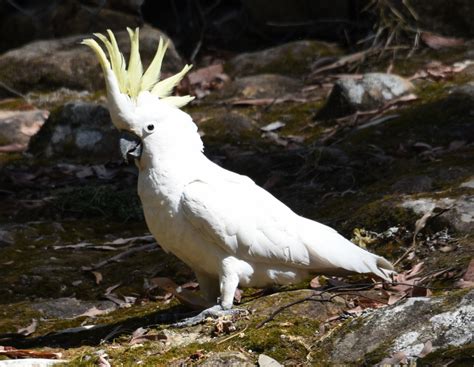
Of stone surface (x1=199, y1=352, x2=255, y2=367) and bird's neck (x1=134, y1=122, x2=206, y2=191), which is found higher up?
bird's neck (x1=134, y1=122, x2=206, y2=191)

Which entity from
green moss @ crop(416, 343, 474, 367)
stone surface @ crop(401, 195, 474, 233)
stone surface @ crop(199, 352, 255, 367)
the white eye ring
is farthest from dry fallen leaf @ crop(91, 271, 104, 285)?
green moss @ crop(416, 343, 474, 367)

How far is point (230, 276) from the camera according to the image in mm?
4523

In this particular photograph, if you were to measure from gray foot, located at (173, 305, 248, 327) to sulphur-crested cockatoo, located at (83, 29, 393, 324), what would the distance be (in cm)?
4

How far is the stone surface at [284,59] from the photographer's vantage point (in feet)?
32.5

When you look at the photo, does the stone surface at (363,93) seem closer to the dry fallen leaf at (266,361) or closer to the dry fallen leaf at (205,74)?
the dry fallen leaf at (205,74)

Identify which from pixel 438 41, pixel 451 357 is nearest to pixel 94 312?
pixel 451 357

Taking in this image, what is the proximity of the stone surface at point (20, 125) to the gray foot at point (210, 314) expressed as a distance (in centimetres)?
463

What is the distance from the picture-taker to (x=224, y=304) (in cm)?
452

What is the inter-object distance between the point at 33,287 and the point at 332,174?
2285 millimetres

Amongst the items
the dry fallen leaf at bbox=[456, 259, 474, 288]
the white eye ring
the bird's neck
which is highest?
the white eye ring

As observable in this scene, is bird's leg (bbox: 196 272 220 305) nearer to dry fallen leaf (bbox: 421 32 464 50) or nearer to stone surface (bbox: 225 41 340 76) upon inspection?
stone surface (bbox: 225 41 340 76)

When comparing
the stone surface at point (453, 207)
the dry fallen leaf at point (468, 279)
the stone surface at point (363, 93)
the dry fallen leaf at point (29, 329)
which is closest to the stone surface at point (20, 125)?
the stone surface at point (363, 93)

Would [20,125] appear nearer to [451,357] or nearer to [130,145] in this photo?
[130,145]

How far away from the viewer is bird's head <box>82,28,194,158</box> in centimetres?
449
